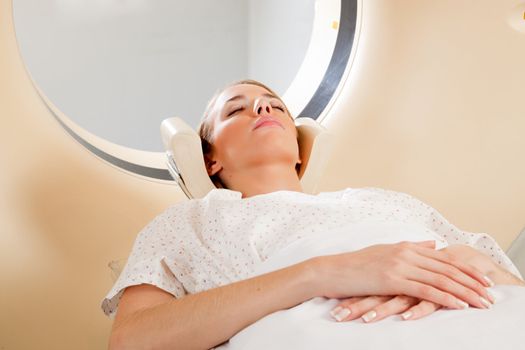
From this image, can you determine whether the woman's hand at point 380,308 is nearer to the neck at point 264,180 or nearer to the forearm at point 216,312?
the forearm at point 216,312

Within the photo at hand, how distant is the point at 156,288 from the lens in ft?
4.52

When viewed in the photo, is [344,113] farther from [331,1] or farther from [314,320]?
[314,320]

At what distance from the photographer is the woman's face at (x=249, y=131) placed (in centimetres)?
172

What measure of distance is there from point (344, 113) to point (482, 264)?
1.10m

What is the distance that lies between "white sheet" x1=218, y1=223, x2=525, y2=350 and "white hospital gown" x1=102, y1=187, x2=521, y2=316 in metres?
0.22

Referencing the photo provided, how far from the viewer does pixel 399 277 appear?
45.6 inches

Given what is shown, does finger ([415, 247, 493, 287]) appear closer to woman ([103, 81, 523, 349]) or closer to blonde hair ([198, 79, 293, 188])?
woman ([103, 81, 523, 349])

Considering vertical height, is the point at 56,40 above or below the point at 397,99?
above

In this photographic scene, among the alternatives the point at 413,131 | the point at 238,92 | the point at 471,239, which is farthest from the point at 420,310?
the point at 413,131

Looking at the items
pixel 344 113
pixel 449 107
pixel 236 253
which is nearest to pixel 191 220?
pixel 236 253

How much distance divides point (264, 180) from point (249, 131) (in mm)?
136

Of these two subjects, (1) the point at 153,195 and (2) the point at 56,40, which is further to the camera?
(2) the point at 56,40

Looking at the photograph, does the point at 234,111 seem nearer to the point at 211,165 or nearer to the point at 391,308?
the point at 211,165

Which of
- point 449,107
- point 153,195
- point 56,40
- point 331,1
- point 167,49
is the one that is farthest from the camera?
point 167,49
